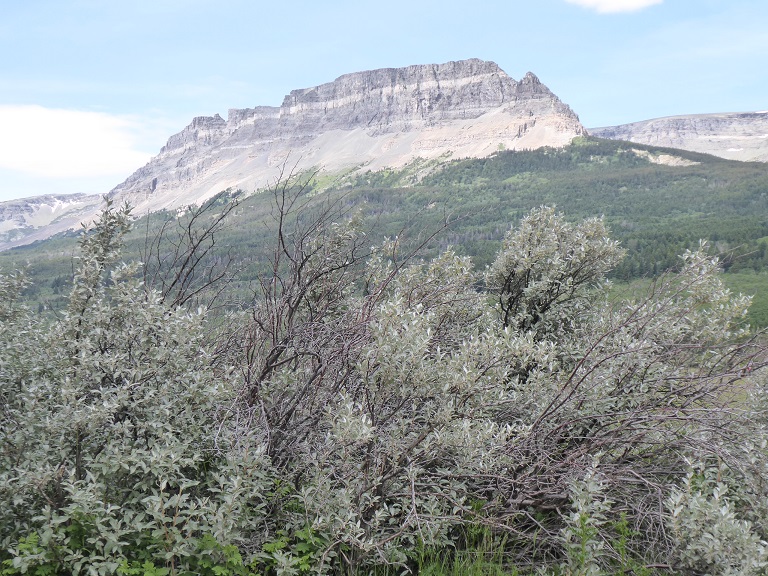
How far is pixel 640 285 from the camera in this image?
666 centimetres

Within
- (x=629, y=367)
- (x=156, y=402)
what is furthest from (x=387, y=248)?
(x=156, y=402)

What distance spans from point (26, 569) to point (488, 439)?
3060mm

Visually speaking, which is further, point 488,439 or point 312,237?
point 312,237

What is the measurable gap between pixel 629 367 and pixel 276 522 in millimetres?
3477

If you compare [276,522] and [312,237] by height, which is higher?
[312,237]

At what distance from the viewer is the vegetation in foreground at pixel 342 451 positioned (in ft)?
10.7

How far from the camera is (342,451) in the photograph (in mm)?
3664

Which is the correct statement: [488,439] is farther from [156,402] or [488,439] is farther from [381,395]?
[156,402]

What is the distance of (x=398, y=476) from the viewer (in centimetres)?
394

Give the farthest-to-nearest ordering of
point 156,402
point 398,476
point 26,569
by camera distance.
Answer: point 398,476, point 156,402, point 26,569

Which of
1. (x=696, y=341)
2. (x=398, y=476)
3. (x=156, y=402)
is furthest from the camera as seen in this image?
(x=696, y=341)

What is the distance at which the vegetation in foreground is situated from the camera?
10.7 feet

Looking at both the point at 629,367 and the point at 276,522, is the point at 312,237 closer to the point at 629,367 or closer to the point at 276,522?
the point at 276,522

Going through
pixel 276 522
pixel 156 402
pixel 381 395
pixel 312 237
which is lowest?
pixel 276 522
